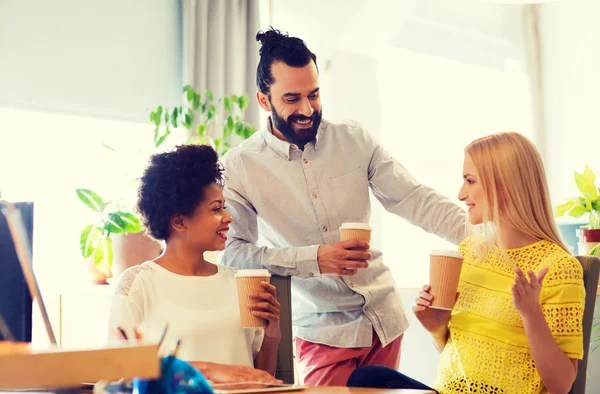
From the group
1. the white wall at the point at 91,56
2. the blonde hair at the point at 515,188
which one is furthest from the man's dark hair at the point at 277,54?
the white wall at the point at 91,56

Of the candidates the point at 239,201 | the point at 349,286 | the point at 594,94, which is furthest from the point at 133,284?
the point at 594,94

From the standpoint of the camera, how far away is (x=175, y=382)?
97 centimetres

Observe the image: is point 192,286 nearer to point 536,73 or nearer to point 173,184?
point 173,184

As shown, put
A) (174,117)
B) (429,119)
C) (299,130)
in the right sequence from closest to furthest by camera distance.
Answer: (299,130)
(174,117)
(429,119)

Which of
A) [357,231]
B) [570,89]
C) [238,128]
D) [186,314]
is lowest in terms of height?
[186,314]

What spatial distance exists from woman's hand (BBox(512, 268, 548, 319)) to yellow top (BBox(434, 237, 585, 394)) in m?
0.11

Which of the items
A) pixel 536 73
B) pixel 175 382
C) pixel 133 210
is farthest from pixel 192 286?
pixel 536 73

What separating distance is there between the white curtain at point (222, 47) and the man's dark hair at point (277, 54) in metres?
1.85

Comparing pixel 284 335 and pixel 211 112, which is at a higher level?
pixel 211 112

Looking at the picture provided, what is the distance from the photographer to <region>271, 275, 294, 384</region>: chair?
1961 millimetres

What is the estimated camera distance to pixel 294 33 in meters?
4.64

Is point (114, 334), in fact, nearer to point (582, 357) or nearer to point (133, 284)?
point (133, 284)

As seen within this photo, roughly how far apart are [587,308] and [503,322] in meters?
0.19

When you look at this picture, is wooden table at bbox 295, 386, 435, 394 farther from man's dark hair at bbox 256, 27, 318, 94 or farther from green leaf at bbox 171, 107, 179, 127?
green leaf at bbox 171, 107, 179, 127
